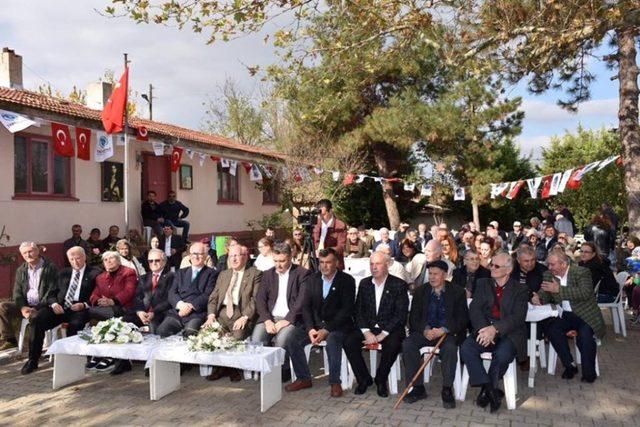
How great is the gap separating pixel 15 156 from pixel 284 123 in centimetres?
1815

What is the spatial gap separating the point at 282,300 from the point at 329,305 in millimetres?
610

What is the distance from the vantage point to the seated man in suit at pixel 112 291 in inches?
270

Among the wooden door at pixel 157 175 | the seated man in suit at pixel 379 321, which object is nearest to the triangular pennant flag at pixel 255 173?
the wooden door at pixel 157 175

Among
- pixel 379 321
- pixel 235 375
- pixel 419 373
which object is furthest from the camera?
pixel 235 375

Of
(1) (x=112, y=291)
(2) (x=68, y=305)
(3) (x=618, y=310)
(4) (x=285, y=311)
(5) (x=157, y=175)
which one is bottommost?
(3) (x=618, y=310)

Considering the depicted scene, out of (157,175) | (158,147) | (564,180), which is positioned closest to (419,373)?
(158,147)

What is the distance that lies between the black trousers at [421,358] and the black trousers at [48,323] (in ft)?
12.3

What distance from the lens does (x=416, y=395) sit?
5.36m

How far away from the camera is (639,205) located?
12.1 m

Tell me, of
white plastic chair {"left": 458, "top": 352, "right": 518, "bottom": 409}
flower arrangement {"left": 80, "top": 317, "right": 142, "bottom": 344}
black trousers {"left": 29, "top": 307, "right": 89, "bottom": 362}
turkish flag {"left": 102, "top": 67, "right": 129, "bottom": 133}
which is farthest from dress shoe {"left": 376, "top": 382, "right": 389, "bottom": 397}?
turkish flag {"left": 102, "top": 67, "right": 129, "bottom": 133}

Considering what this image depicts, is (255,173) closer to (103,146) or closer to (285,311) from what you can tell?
(103,146)

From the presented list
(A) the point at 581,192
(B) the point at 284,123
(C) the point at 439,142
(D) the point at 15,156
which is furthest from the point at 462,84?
(D) the point at 15,156

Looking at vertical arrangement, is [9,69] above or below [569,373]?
above

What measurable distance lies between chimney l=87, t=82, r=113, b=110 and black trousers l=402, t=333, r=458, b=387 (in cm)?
1352
